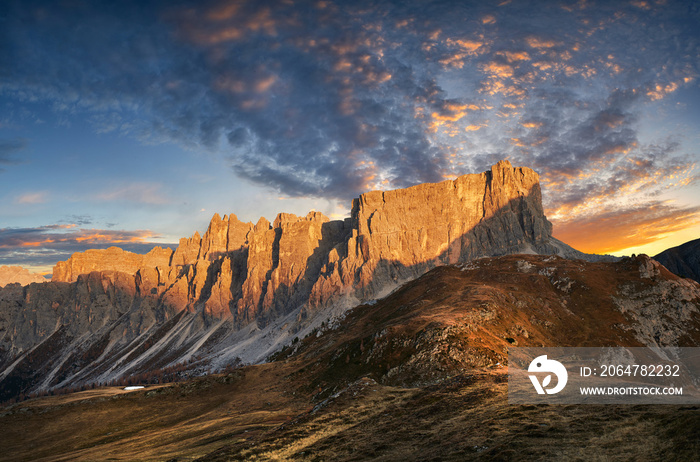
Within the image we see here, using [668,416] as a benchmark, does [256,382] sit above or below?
below

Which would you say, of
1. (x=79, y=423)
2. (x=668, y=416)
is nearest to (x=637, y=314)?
(x=668, y=416)

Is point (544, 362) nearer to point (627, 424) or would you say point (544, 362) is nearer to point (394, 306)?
point (627, 424)

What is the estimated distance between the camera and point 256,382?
88125mm

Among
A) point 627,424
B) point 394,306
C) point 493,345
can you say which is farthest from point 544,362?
point 394,306

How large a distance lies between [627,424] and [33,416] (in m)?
91.1

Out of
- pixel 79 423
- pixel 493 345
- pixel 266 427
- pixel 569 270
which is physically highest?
pixel 569 270

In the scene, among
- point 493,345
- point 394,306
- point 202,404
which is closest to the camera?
point 493,345

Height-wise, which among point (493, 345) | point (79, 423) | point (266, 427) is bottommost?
point (79, 423)

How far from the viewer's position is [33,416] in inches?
2835

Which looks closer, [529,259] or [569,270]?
[569,270]

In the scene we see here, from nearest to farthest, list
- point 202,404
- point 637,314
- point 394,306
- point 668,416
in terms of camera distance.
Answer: point 668,416 < point 202,404 < point 637,314 < point 394,306

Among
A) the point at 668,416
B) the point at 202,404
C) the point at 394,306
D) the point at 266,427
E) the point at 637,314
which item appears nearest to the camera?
the point at 668,416

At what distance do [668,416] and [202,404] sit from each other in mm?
76252

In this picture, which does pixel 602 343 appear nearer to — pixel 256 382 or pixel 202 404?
pixel 256 382
